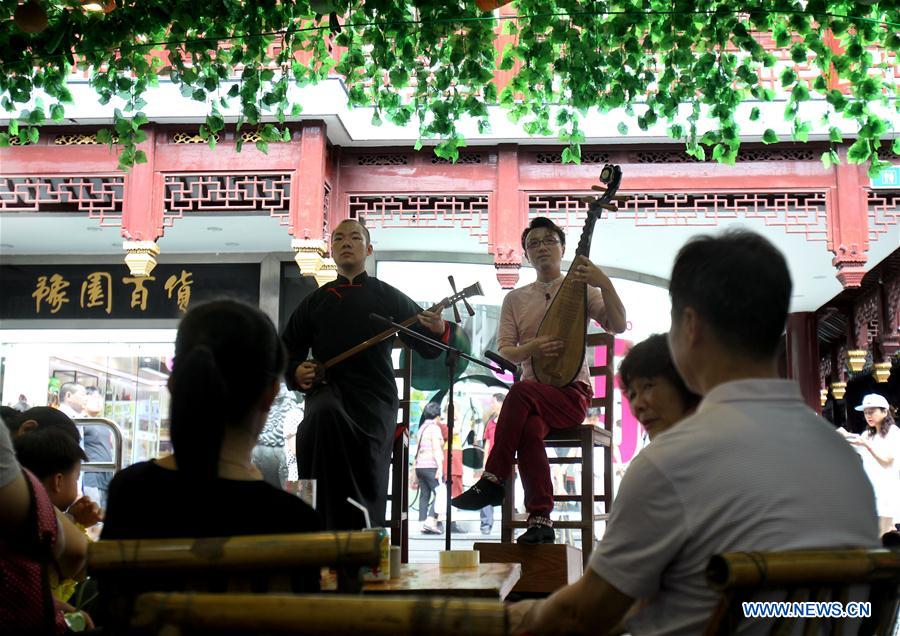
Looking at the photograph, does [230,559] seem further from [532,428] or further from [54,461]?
[532,428]

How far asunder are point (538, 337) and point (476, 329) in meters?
5.58

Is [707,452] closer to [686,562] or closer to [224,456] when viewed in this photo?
[686,562]

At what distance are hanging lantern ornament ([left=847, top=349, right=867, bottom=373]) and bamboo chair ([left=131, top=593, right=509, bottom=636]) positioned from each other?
39.0 ft

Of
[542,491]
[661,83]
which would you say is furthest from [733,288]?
[661,83]

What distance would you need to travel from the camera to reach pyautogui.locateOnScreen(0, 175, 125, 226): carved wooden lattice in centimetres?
740

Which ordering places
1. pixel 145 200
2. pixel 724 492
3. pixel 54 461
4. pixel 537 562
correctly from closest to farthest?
pixel 724 492, pixel 54 461, pixel 537 562, pixel 145 200

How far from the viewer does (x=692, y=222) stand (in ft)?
25.8

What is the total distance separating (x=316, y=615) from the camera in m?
0.94

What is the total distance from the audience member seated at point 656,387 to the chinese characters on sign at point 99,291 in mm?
7663

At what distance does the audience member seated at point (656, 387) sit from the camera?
6.64ft

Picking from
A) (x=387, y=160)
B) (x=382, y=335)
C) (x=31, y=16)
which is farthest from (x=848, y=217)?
(x=31, y=16)

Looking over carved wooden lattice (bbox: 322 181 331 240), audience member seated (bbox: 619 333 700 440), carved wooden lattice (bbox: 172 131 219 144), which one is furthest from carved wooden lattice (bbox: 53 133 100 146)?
audience member seated (bbox: 619 333 700 440)

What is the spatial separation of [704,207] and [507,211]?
1.68m

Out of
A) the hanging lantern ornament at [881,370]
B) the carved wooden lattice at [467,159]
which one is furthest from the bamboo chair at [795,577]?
the hanging lantern ornament at [881,370]
